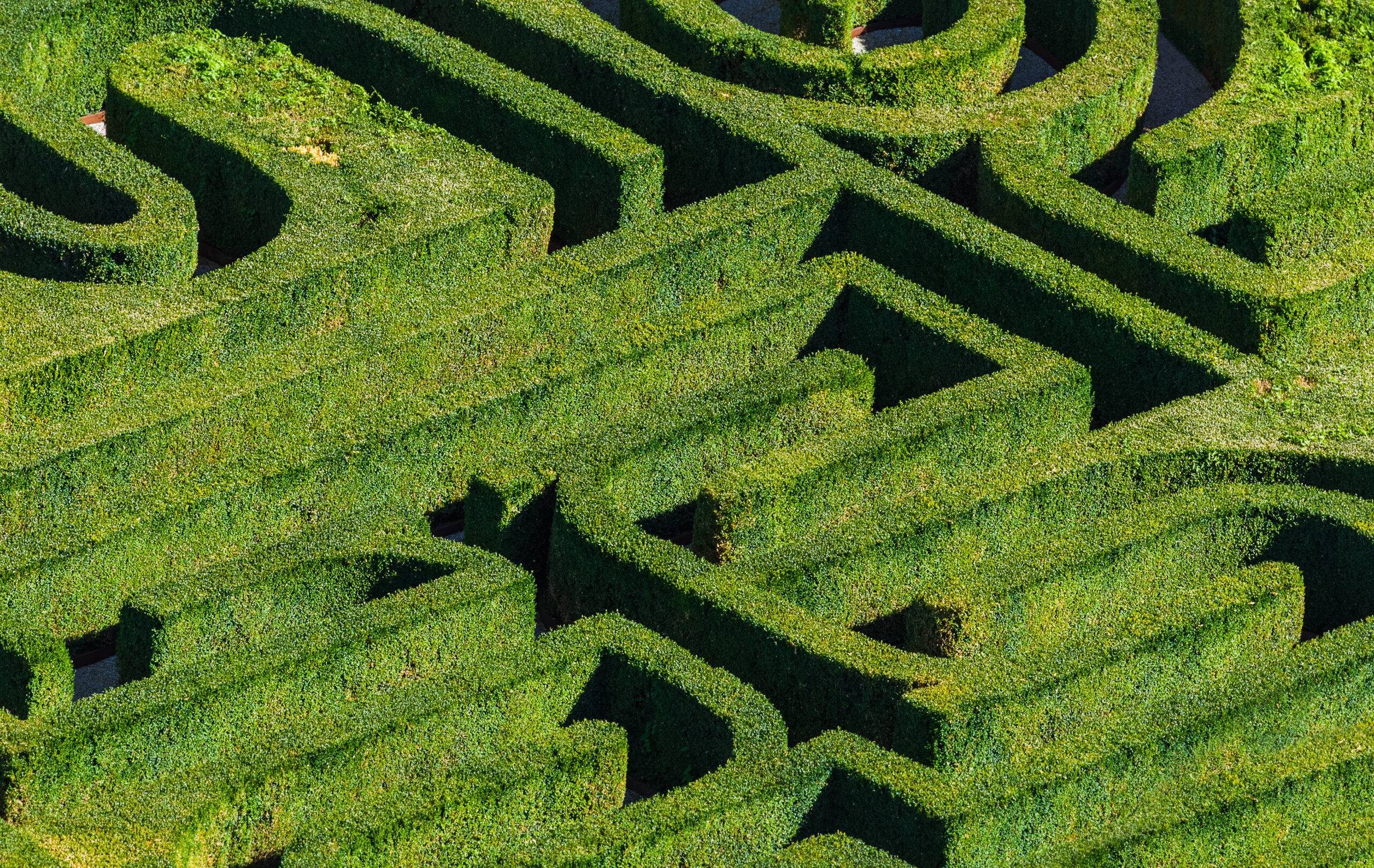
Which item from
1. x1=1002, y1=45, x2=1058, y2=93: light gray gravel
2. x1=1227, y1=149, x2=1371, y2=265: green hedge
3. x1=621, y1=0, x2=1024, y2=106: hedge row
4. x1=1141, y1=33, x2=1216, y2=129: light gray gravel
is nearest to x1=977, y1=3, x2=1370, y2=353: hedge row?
x1=1227, y1=149, x2=1371, y2=265: green hedge

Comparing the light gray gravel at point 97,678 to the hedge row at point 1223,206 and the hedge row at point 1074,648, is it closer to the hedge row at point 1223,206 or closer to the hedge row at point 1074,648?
the hedge row at point 1074,648

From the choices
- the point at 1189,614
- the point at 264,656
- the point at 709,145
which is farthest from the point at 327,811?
the point at 709,145

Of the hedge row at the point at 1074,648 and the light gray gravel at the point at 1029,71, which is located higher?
the light gray gravel at the point at 1029,71

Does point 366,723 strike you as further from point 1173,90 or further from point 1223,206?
point 1173,90

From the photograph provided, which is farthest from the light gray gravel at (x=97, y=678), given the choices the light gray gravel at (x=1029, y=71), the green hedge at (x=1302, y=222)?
the light gray gravel at (x=1029, y=71)

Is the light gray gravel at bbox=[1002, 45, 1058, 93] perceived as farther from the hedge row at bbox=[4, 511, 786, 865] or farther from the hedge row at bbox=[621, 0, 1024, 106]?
the hedge row at bbox=[4, 511, 786, 865]

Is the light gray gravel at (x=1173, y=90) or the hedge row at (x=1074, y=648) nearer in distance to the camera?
the hedge row at (x=1074, y=648)

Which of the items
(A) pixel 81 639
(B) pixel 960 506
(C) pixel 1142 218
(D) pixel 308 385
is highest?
(C) pixel 1142 218

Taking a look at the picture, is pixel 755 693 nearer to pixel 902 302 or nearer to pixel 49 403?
pixel 902 302
